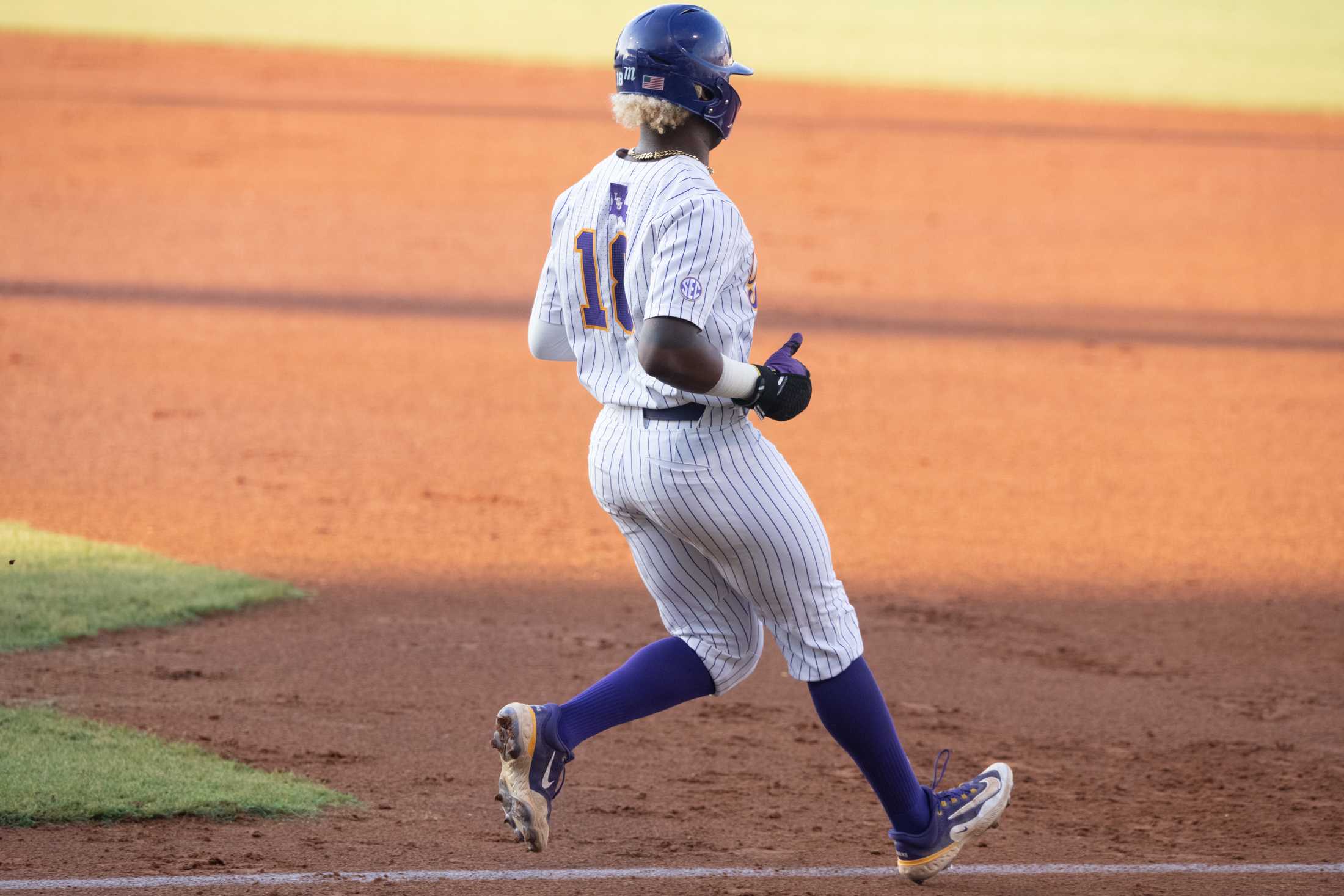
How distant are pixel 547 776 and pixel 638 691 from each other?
0.89 feet

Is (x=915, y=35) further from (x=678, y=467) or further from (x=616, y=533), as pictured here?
(x=678, y=467)

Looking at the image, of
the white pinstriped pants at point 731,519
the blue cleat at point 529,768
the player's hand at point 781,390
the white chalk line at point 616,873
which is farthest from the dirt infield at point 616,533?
the player's hand at point 781,390

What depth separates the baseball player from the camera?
315 centimetres

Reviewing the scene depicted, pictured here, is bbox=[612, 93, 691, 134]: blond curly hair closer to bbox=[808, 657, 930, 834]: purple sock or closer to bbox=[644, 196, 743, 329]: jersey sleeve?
bbox=[644, 196, 743, 329]: jersey sleeve

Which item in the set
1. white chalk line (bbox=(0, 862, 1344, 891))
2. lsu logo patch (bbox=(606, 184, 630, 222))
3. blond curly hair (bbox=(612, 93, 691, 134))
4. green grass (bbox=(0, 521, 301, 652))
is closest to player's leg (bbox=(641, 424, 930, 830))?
white chalk line (bbox=(0, 862, 1344, 891))

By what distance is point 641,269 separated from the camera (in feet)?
10.5

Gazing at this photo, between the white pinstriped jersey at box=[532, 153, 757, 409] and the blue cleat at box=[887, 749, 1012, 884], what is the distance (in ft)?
3.46

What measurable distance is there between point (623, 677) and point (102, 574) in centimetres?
306

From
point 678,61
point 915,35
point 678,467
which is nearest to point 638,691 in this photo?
point 678,467

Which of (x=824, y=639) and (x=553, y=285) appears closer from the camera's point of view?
(x=824, y=639)

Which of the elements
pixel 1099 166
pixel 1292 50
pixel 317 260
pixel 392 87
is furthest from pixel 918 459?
pixel 1292 50

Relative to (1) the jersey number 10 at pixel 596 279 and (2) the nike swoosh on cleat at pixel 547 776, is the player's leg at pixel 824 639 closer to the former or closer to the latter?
(1) the jersey number 10 at pixel 596 279

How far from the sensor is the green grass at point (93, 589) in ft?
17.5

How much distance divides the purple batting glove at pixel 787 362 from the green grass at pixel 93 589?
299 centimetres
